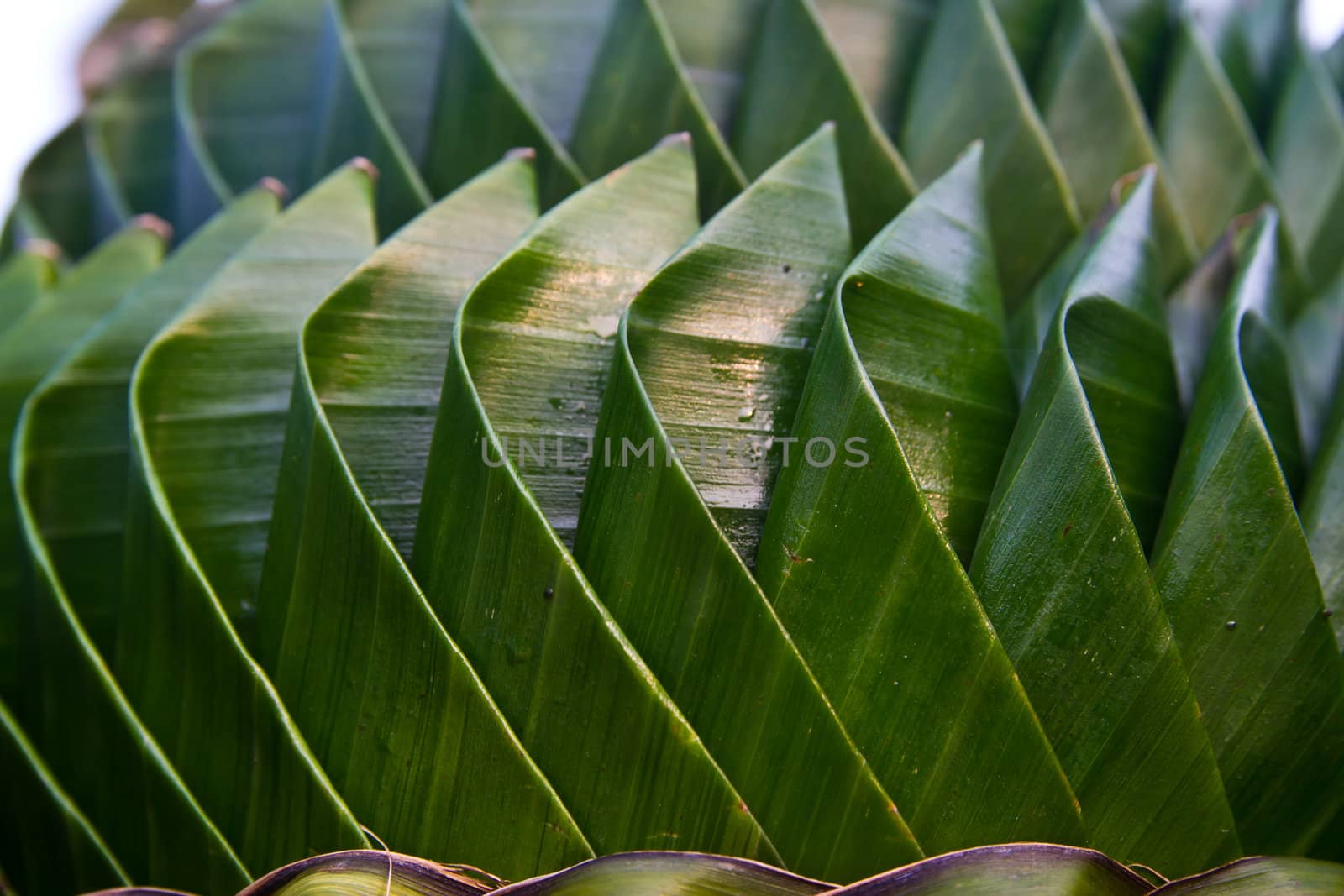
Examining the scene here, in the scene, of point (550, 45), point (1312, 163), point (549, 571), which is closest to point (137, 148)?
point (550, 45)

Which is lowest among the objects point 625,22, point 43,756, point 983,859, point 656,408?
point 43,756

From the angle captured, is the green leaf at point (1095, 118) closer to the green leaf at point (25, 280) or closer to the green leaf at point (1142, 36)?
the green leaf at point (1142, 36)

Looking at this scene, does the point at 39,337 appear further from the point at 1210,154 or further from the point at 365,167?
the point at 1210,154

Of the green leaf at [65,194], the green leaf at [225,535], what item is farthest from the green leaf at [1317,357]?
the green leaf at [65,194]

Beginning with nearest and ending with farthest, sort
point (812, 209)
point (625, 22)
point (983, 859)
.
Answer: point (983, 859), point (812, 209), point (625, 22)

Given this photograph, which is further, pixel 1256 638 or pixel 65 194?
pixel 65 194

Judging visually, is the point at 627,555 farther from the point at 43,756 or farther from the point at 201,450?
the point at 43,756

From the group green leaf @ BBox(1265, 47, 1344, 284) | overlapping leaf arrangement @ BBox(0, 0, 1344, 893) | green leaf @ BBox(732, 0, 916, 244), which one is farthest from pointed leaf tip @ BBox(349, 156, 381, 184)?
green leaf @ BBox(1265, 47, 1344, 284)

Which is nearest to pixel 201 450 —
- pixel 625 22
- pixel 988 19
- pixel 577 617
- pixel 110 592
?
pixel 110 592
